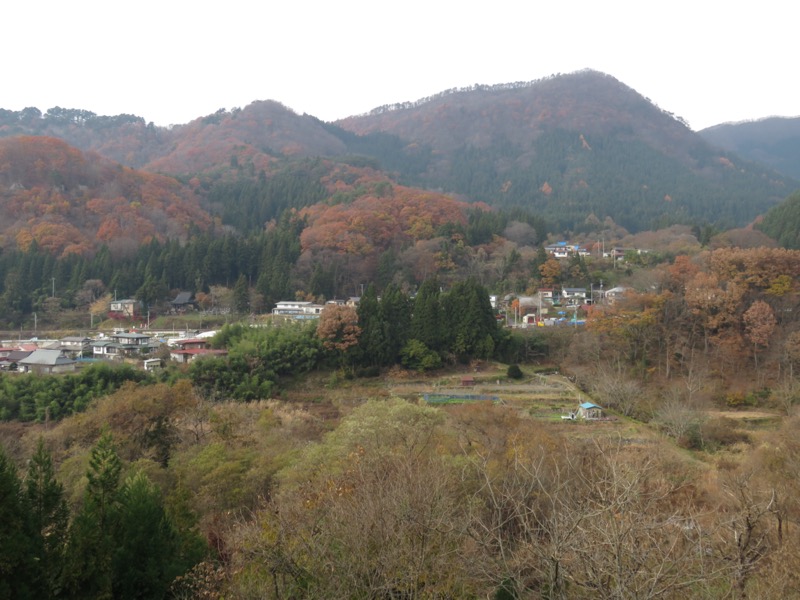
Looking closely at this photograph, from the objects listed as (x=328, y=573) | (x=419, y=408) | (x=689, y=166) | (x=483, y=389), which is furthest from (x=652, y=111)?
(x=328, y=573)

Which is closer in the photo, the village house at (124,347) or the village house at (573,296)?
the village house at (124,347)

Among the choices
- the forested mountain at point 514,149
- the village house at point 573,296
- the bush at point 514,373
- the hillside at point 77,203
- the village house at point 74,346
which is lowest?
the bush at point 514,373

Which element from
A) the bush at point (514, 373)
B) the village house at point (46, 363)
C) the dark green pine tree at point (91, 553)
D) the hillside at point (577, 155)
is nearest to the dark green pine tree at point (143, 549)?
the dark green pine tree at point (91, 553)

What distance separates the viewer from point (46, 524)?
7.75 meters

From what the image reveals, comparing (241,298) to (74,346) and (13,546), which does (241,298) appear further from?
(13,546)

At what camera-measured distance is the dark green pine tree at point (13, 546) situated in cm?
627

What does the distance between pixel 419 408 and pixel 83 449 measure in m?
8.51

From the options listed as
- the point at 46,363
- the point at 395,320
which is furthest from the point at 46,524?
the point at 395,320

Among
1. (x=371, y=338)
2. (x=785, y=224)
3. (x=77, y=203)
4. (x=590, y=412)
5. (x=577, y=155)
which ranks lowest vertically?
(x=590, y=412)

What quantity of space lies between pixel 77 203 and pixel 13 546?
44.6 meters

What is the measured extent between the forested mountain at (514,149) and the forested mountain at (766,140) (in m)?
33.9

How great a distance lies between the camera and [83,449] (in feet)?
45.6

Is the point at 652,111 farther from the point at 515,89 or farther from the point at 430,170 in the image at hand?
the point at 430,170

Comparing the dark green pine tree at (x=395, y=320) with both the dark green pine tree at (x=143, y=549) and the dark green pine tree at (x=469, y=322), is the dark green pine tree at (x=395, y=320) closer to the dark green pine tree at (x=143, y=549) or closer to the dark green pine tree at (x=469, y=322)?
the dark green pine tree at (x=469, y=322)
